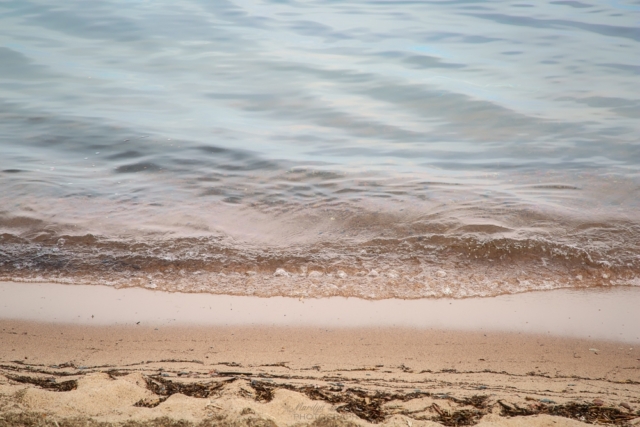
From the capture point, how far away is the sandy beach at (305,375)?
220cm

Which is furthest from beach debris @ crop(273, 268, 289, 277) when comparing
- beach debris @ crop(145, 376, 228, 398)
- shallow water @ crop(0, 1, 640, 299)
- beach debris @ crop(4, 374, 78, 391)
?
beach debris @ crop(4, 374, 78, 391)

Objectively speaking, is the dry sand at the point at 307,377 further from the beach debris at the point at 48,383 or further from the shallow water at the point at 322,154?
the shallow water at the point at 322,154

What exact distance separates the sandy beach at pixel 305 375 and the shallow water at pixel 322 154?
1.97 ft

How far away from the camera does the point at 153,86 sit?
9117mm

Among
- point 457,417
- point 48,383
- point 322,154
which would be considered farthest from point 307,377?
point 322,154

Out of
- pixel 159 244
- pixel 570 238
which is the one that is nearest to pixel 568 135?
pixel 570 238

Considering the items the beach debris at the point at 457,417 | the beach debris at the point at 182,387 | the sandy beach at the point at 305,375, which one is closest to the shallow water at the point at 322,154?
the sandy beach at the point at 305,375

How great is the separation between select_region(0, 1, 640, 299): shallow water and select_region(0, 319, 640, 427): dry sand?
630 mm

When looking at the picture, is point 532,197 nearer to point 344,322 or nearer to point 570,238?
point 570,238

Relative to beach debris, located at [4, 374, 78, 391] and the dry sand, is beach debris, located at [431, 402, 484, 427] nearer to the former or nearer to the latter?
the dry sand

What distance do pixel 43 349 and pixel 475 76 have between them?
8.49 m

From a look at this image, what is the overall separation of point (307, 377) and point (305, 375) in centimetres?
3

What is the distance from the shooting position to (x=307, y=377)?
2.63m

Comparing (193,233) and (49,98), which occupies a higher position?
(49,98)
